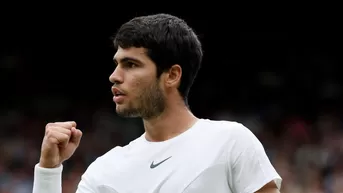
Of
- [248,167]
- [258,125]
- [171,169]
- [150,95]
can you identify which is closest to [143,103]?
[150,95]

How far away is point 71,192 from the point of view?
670 cm

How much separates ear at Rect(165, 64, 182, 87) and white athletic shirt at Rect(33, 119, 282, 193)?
0.63 feet

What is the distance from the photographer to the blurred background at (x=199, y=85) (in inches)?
295

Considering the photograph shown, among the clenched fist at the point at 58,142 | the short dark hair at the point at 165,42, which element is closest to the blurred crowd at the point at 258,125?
the short dark hair at the point at 165,42

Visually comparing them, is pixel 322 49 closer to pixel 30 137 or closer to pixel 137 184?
pixel 30 137

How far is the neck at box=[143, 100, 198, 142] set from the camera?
309 cm

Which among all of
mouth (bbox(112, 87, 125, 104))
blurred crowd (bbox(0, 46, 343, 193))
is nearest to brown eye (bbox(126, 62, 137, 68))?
mouth (bbox(112, 87, 125, 104))

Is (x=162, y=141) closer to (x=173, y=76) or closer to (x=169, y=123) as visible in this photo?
(x=169, y=123)

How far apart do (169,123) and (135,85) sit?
22 centimetres

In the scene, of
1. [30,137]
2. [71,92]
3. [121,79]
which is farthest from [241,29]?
[121,79]

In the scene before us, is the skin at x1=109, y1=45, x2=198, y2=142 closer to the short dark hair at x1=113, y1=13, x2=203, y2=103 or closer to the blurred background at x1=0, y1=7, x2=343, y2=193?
the short dark hair at x1=113, y1=13, x2=203, y2=103

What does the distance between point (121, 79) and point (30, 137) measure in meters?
5.30

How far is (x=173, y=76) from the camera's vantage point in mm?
3133

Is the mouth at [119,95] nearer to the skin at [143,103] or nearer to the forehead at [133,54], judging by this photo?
the skin at [143,103]
